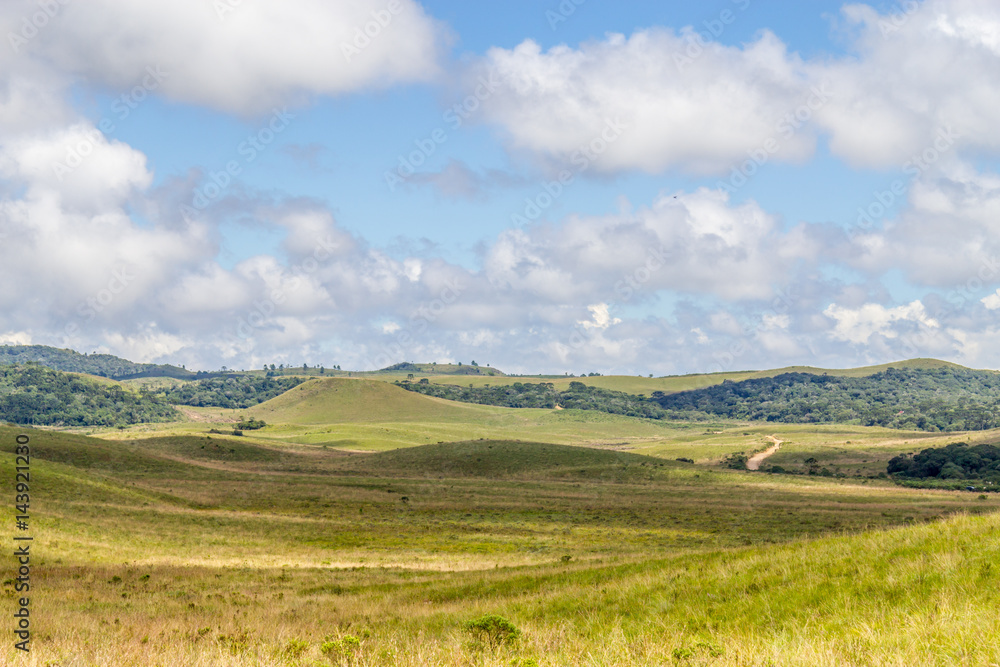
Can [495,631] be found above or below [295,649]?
above

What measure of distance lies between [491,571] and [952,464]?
9331 centimetres

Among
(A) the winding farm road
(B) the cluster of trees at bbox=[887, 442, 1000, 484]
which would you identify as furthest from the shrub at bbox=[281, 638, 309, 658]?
(A) the winding farm road

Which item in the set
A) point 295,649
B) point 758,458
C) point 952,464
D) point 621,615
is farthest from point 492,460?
point 295,649

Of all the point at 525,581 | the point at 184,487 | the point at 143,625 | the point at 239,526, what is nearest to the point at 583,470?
the point at 184,487

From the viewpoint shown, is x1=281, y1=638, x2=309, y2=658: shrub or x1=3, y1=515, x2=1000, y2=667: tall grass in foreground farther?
x1=281, y1=638, x2=309, y2=658: shrub

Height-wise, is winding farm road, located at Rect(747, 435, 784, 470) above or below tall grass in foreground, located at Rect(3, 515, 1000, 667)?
below

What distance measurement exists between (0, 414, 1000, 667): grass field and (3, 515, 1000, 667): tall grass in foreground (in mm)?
74

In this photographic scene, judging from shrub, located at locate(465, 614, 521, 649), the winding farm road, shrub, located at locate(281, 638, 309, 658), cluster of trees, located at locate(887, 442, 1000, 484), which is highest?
shrub, located at locate(465, 614, 521, 649)

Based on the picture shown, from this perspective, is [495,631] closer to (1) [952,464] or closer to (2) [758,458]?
(1) [952,464]

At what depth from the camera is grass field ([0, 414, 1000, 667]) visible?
11758mm

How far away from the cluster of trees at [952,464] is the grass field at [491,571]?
80.0 feet

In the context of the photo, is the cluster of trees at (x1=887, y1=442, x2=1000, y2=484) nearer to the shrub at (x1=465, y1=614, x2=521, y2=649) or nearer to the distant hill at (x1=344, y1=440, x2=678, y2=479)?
the distant hill at (x1=344, y1=440, x2=678, y2=479)

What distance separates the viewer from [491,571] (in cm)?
2928

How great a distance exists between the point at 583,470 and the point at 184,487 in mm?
52159
